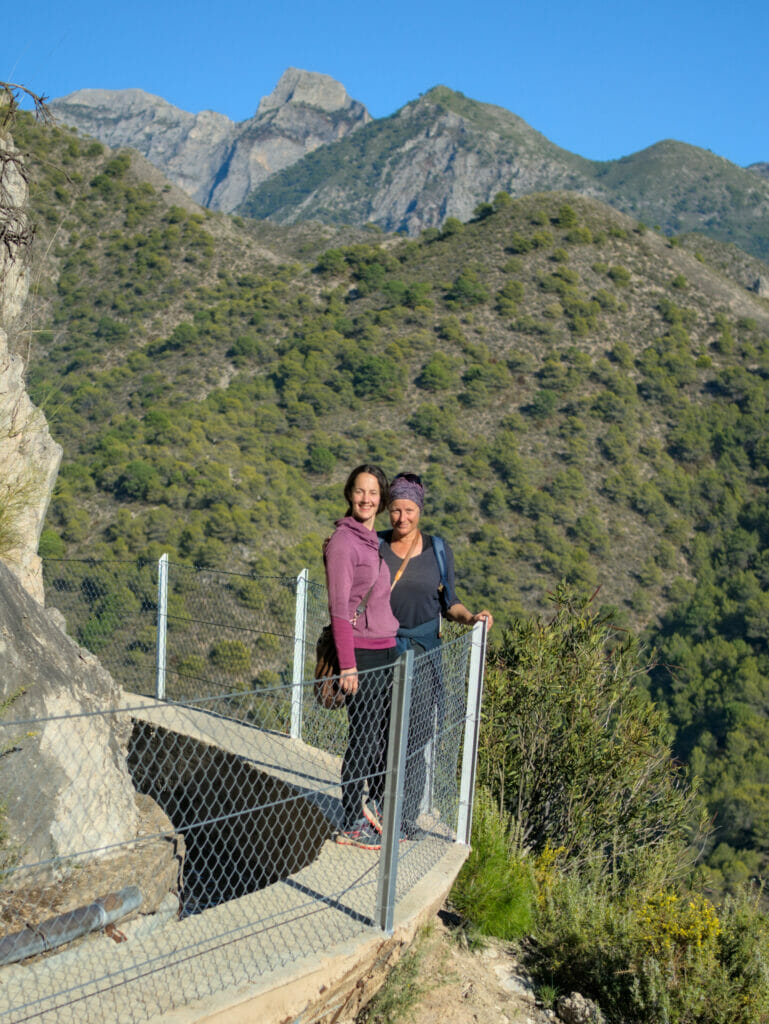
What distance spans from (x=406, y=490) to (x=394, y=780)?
1.22 meters

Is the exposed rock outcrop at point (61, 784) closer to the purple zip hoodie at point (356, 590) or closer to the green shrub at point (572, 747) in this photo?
the purple zip hoodie at point (356, 590)

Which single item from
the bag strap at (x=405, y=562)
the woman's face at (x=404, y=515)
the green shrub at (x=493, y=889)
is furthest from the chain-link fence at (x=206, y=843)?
the woman's face at (x=404, y=515)

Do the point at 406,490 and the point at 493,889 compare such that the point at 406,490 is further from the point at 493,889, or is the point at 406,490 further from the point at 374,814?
the point at 493,889

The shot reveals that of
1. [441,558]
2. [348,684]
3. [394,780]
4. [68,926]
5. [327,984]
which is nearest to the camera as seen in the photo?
[327,984]

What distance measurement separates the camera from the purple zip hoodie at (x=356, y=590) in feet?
10.4

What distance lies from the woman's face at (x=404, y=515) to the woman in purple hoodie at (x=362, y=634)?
60 mm

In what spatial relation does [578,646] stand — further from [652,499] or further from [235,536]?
[652,499]

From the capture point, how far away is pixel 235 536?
2564cm

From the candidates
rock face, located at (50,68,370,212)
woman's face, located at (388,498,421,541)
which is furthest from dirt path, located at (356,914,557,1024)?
rock face, located at (50,68,370,212)

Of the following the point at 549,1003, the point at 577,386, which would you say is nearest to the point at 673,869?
the point at 549,1003

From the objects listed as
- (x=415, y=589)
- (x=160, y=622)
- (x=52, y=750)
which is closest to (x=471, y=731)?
(x=415, y=589)

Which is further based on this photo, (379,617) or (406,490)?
(406,490)

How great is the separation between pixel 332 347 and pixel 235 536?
16014 millimetres

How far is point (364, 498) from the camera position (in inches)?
135
